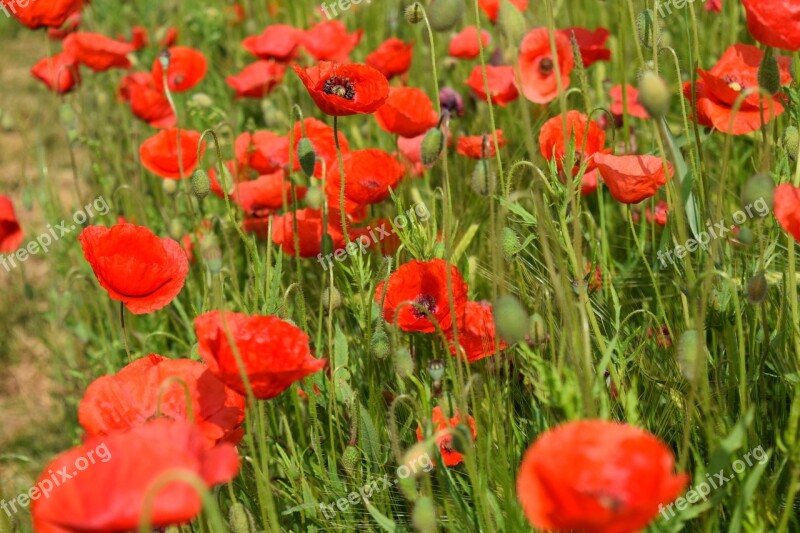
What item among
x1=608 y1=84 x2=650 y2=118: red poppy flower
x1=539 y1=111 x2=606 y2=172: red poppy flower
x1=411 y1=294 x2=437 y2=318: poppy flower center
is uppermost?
x1=539 y1=111 x2=606 y2=172: red poppy flower

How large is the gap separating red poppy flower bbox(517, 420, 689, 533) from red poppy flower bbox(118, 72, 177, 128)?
1824 mm

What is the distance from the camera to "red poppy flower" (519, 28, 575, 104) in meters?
2.19

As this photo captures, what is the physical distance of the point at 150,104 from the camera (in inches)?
98.9

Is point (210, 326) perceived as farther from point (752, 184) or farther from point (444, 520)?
point (752, 184)

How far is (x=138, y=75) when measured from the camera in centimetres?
267

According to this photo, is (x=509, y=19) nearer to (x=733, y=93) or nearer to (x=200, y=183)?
(x=733, y=93)

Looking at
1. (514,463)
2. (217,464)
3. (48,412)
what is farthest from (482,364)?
(48,412)

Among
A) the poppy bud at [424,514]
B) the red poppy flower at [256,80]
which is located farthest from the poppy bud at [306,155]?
the red poppy flower at [256,80]

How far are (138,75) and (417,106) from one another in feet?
3.23

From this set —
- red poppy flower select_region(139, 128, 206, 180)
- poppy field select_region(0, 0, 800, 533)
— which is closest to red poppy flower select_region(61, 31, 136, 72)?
poppy field select_region(0, 0, 800, 533)

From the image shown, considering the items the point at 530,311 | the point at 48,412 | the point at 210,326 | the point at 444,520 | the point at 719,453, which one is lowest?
Answer: the point at 48,412

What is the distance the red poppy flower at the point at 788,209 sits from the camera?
1.15m

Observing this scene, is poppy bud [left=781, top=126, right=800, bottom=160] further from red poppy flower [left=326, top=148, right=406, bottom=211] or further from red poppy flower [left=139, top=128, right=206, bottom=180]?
red poppy flower [left=139, top=128, right=206, bottom=180]

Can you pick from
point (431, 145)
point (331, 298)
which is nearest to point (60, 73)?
point (331, 298)
